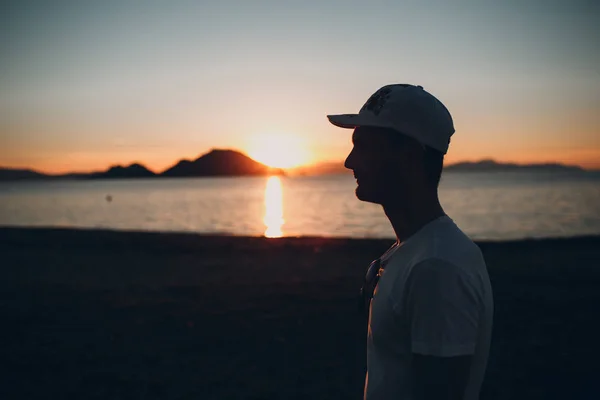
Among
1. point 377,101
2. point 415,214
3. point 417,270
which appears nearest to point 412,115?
point 377,101

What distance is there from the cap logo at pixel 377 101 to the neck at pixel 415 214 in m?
0.39

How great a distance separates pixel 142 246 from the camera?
2175 centimetres

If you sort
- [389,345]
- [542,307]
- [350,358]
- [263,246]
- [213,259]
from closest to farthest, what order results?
[389,345] < [350,358] < [542,307] < [213,259] < [263,246]

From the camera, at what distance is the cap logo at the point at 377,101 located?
2115 mm

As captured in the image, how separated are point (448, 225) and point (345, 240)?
19.8 metres

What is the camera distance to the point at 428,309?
1729 millimetres

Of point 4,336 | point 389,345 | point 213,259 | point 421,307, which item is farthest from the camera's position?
point 213,259

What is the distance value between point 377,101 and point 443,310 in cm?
87

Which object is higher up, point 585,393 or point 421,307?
point 421,307

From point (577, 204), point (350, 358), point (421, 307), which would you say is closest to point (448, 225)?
point (421, 307)

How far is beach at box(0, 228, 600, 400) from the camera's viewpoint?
22.5ft

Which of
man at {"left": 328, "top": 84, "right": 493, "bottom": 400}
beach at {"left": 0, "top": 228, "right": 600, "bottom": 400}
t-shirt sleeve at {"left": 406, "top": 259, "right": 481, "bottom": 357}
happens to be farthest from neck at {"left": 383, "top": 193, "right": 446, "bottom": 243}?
beach at {"left": 0, "top": 228, "right": 600, "bottom": 400}

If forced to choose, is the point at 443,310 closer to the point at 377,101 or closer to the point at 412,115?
the point at 412,115

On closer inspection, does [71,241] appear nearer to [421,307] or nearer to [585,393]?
[585,393]
